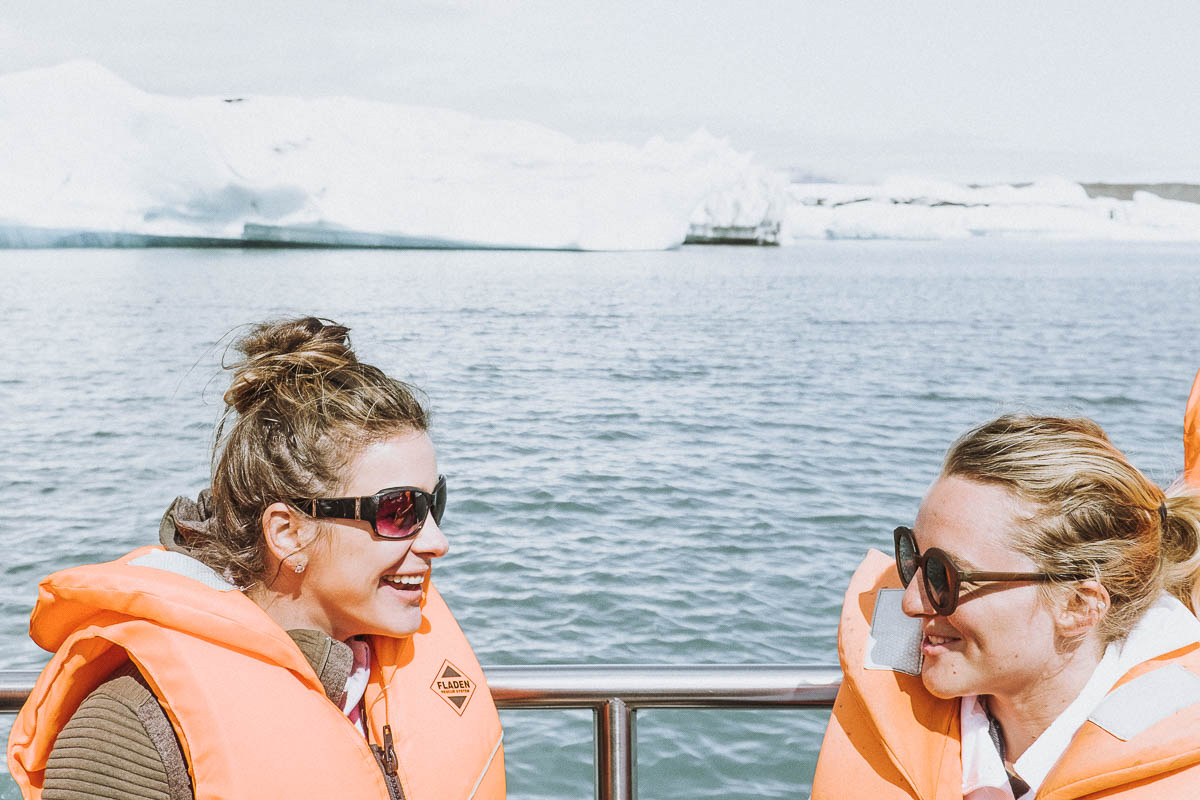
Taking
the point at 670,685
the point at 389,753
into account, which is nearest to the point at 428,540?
the point at 389,753

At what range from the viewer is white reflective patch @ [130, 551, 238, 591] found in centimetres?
143

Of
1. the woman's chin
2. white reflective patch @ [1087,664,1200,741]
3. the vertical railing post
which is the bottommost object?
the vertical railing post

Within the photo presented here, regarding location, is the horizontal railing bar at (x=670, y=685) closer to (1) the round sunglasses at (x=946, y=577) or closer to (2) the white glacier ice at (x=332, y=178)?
(1) the round sunglasses at (x=946, y=577)

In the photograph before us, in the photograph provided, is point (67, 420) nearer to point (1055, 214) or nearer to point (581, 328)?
point (581, 328)

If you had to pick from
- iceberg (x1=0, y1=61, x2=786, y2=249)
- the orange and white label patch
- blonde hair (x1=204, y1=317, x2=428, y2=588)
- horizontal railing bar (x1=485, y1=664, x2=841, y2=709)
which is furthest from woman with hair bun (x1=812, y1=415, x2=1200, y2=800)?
iceberg (x1=0, y1=61, x2=786, y2=249)

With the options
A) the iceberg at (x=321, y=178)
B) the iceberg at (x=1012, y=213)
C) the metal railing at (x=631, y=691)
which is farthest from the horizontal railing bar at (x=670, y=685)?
the iceberg at (x=1012, y=213)

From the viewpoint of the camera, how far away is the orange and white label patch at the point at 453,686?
5.33 ft

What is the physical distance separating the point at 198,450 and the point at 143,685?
12.5 metres

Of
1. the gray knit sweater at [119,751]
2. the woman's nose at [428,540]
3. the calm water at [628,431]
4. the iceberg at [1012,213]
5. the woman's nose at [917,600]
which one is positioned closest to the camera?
the gray knit sweater at [119,751]

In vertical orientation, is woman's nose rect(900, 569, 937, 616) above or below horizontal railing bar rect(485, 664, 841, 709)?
above

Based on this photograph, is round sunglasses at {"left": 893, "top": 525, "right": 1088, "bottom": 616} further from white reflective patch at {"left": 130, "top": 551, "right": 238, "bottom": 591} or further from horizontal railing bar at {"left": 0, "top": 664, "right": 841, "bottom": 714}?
white reflective patch at {"left": 130, "top": 551, "right": 238, "bottom": 591}

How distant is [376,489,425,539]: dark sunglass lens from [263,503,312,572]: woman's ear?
0.34 ft

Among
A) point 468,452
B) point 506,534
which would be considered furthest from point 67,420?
point 506,534

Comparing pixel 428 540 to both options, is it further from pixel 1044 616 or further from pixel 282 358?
pixel 1044 616
